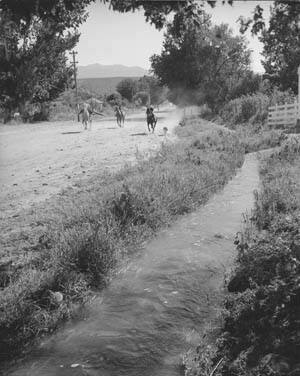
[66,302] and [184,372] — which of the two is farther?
[66,302]

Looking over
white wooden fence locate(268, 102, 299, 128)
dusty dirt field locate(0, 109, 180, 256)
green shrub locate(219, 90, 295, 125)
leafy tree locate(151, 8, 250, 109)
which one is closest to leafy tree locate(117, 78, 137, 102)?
leafy tree locate(151, 8, 250, 109)

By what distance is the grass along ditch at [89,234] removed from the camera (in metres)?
7.43

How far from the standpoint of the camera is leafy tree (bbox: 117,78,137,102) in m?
111

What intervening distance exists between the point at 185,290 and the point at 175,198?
4961 mm

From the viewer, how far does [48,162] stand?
2038 cm

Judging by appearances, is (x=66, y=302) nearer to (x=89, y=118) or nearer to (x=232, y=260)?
(x=232, y=260)

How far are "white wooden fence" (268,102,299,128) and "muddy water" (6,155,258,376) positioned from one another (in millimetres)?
18733

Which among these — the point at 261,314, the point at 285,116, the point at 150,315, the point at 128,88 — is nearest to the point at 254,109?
the point at 285,116

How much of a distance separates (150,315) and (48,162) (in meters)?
13.8

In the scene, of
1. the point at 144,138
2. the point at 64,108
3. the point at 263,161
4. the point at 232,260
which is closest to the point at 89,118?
the point at 144,138

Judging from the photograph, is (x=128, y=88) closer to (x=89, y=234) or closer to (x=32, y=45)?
(x=32, y=45)

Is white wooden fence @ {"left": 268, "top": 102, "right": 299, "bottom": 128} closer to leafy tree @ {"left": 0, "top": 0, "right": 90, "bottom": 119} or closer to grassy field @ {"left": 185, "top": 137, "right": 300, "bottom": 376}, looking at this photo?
leafy tree @ {"left": 0, "top": 0, "right": 90, "bottom": 119}

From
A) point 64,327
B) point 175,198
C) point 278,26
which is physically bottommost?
point 64,327

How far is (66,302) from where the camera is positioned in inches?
309
